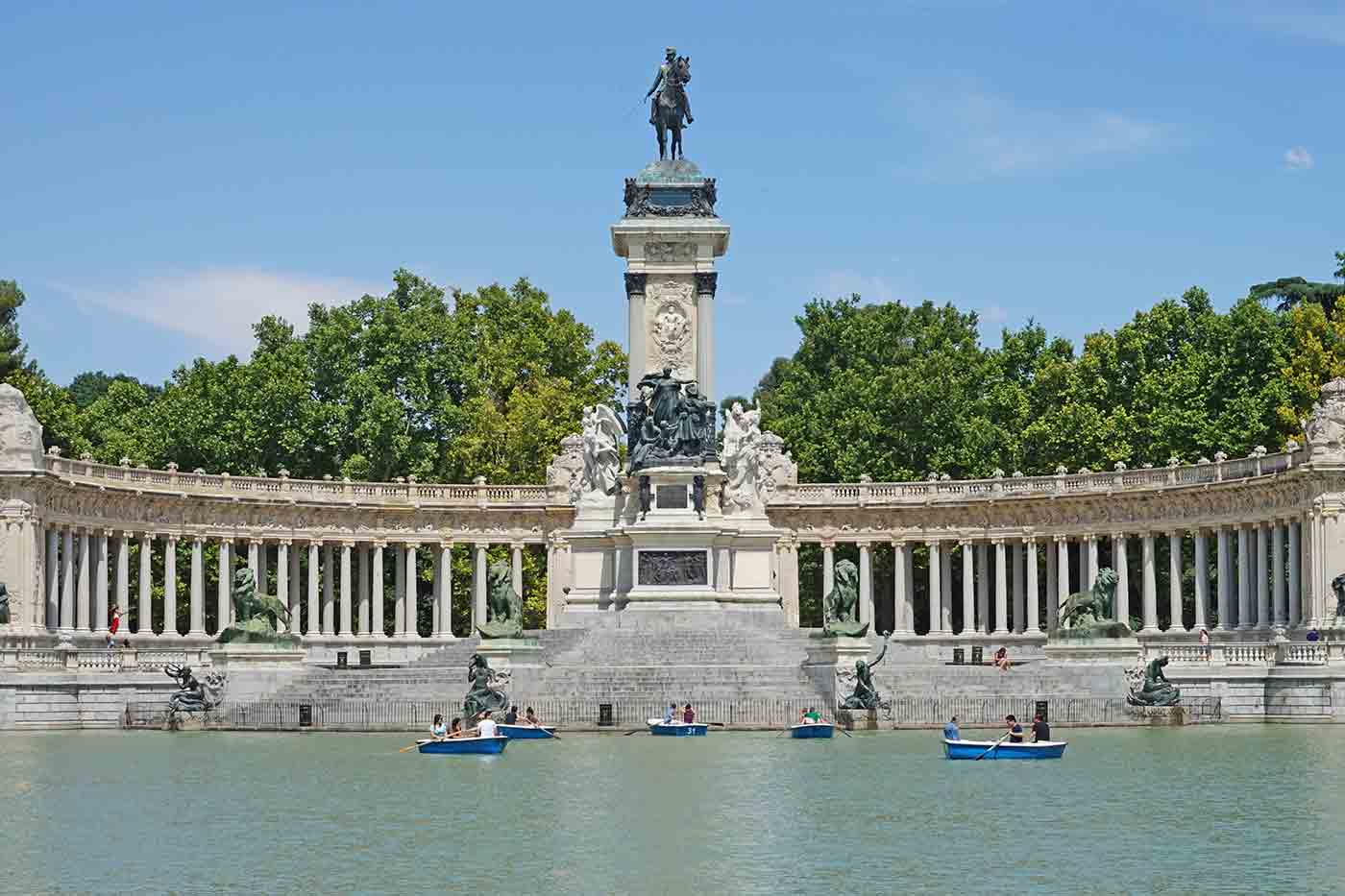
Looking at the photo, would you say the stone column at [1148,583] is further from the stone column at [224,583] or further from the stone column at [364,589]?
the stone column at [224,583]

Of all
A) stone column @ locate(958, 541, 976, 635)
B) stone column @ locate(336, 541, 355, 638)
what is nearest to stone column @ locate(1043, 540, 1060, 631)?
stone column @ locate(958, 541, 976, 635)

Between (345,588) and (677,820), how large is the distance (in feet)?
200

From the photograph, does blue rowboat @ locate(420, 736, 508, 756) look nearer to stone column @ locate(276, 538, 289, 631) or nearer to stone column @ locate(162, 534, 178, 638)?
stone column @ locate(162, 534, 178, 638)

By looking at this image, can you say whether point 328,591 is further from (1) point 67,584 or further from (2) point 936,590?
(2) point 936,590

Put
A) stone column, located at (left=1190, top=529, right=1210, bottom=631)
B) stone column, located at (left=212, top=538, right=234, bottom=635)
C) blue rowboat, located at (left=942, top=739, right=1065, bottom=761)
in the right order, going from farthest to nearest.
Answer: stone column, located at (left=212, top=538, right=234, bottom=635) → stone column, located at (left=1190, top=529, right=1210, bottom=631) → blue rowboat, located at (left=942, top=739, right=1065, bottom=761)

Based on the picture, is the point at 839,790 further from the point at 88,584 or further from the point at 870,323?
the point at 870,323

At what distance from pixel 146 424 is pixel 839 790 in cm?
6887

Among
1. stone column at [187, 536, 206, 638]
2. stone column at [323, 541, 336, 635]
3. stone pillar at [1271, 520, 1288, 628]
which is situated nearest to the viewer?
stone pillar at [1271, 520, 1288, 628]

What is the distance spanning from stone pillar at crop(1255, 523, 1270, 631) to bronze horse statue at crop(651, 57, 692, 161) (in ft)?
86.2

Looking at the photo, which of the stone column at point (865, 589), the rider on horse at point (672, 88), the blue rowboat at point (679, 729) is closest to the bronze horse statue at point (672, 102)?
the rider on horse at point (672, 88)

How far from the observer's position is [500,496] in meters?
94.0

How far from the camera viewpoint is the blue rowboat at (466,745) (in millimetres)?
48812

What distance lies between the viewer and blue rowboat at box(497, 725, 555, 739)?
5284 cm

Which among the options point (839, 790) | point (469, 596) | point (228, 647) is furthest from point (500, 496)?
point (839, 790)
